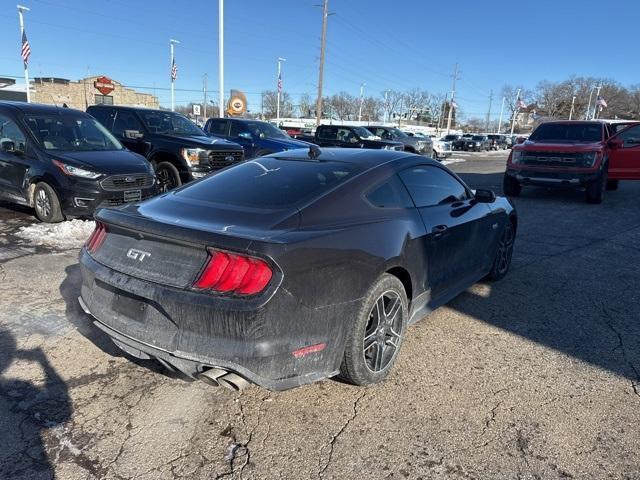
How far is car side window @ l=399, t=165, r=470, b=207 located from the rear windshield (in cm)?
54

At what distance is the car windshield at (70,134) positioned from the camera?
7.47 metres

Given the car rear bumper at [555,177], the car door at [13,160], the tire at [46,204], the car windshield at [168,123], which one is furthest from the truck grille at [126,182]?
the car rear bumper at [555,177]

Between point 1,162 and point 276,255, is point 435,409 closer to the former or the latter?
point 276,255

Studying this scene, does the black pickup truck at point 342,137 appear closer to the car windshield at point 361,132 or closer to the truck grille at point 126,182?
the car windshield at point 361,132

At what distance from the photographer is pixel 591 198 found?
11375 millimetres

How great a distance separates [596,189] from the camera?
11234mm

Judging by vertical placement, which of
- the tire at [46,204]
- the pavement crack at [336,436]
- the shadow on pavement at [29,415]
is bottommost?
the shadow on pavement at [29,415]

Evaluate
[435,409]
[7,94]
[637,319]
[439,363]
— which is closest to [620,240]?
[637,319]

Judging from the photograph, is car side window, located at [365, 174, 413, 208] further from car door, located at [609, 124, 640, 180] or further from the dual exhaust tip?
car door, located at [609, 124, 640, 180]

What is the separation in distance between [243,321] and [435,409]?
1.36 m

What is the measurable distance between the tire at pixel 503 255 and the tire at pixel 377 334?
2.18m

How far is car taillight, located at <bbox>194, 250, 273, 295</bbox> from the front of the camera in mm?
2477

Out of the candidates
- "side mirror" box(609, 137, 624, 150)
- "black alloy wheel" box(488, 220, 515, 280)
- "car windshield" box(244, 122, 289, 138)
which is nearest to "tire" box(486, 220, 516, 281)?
"black alloy wheel" box(488, 220, 515, 280)

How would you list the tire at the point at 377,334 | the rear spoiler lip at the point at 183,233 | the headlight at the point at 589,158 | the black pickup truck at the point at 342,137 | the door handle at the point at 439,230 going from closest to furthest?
1. the rear spoiler lip at the point at 183,233
2. the tire at the point at 377,334
3. the door handle at the point at 439,230
4. the headlight at the point at 589,158
5. the black pickup truck at the point at 342,137
